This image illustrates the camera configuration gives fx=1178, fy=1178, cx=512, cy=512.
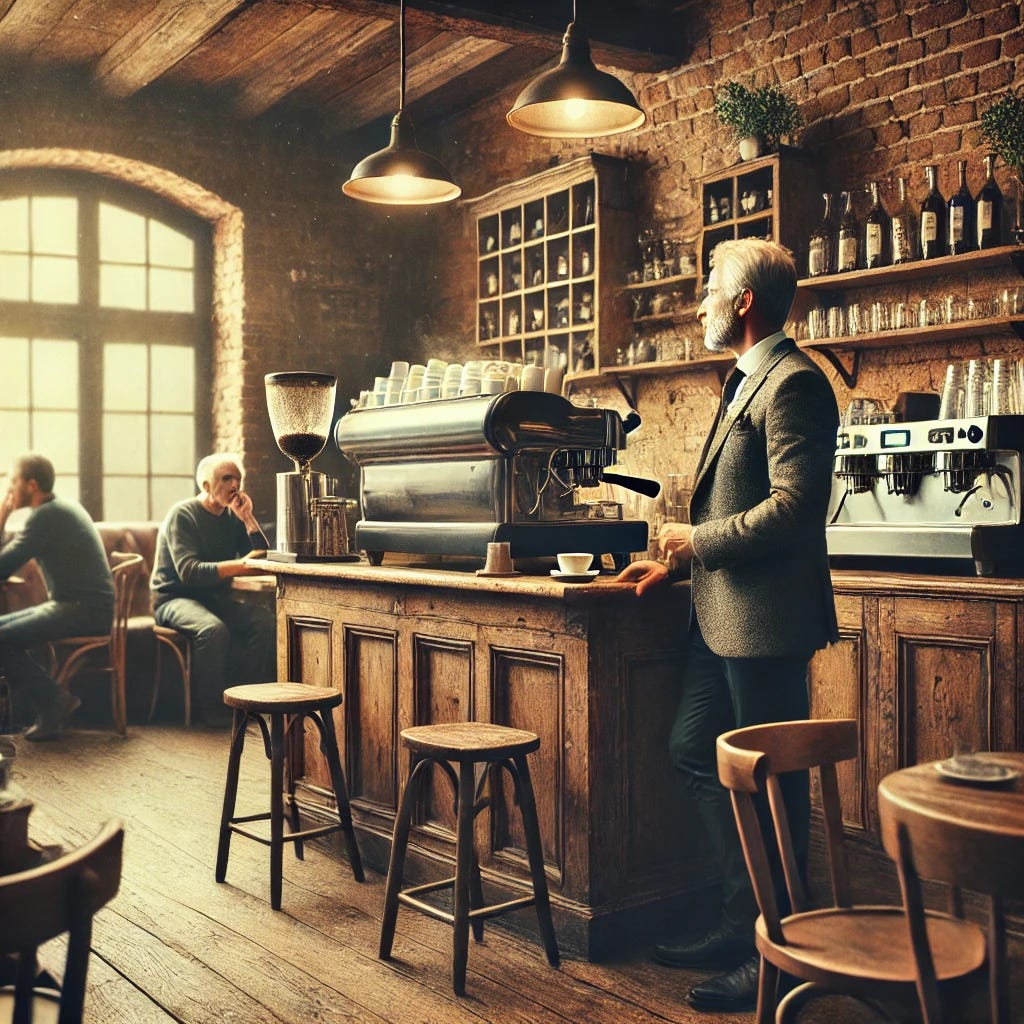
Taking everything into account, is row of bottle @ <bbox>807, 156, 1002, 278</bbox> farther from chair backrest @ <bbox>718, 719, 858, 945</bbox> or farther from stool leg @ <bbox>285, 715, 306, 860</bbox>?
chair backrest @ <bbox>718, 719, 858, 945</bbox>

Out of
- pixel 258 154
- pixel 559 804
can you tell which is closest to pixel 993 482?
pixel 559 804

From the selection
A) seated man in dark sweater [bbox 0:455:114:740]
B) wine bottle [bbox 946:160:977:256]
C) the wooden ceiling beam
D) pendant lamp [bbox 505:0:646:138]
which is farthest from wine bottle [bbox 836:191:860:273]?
seated man in dark sweater [bbox 0:455:114:740]

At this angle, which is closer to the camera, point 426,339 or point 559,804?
point 559,804

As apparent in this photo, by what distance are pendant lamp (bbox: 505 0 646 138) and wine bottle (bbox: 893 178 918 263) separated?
1.22 metres

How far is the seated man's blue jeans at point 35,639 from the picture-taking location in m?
5.49

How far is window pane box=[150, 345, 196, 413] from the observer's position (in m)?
7.44

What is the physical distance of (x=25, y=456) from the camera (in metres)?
5.66

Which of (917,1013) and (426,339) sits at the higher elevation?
(426,339)

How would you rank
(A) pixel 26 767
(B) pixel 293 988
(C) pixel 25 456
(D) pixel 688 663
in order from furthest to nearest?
(C) pixel 25 456, (A) pixel 26 767, (D) pixel 688 663, (B) pixel 293 988

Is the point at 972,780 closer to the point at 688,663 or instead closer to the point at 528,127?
the point at 688,663

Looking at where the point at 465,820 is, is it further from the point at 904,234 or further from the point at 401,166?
the point at 904,234

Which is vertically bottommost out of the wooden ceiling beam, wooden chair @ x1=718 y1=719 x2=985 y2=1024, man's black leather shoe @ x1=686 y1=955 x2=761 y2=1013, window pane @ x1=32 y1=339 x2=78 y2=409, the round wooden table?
man's black leather shoe @ x1=686 y1=955 x2=761 y2=1013

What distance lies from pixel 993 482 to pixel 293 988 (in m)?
2.49

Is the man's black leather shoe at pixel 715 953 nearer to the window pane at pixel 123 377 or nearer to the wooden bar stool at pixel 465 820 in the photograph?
the wooden bar stool at pixel 465 820
